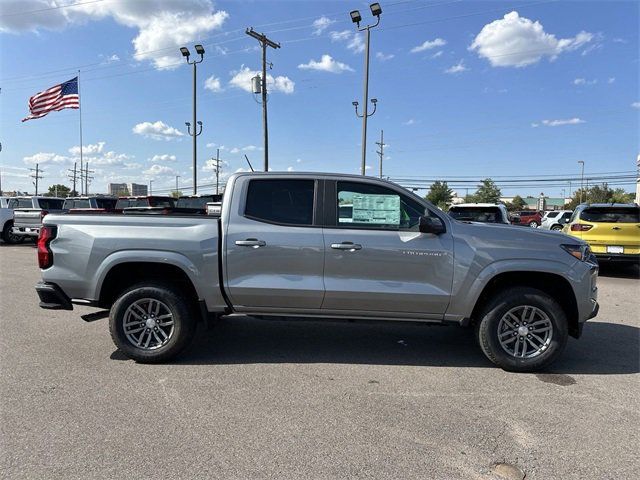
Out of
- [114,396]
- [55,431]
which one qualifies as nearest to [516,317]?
[114,396]

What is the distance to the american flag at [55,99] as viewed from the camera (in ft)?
81.5

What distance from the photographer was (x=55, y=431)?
3361mm

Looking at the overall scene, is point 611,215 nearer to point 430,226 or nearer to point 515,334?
point 515,334

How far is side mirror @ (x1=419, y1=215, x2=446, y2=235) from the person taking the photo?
450cm

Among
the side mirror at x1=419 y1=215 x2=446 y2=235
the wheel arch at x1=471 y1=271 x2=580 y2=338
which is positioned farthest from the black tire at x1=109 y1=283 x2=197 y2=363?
the wheel arch at x1=471 y1=271 x2=580 y2=338

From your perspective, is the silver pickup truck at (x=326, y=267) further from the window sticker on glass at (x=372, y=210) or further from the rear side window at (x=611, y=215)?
the rear side window at (x=611, y=215)

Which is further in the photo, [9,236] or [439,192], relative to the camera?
[439,192]

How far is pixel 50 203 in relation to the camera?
730 inches

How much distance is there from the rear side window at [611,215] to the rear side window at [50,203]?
18.0m

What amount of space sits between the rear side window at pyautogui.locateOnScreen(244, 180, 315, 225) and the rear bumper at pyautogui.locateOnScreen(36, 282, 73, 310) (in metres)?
2.05

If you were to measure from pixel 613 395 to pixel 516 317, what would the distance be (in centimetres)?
101

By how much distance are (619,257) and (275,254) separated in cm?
933

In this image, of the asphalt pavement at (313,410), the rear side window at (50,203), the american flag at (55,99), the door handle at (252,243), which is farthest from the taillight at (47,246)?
the american flag at (55,99)

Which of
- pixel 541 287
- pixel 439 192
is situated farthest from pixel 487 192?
pixel 541 287
